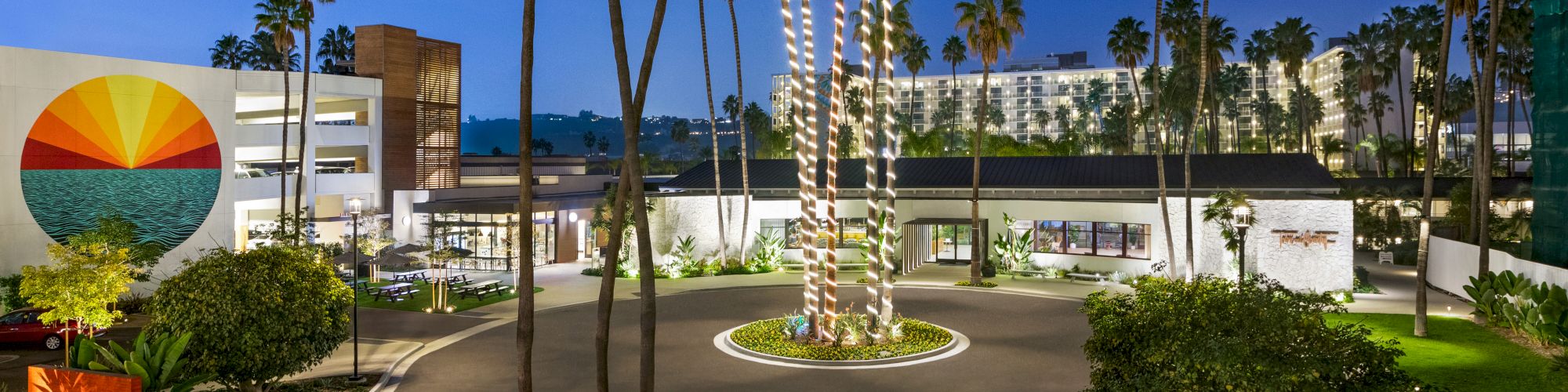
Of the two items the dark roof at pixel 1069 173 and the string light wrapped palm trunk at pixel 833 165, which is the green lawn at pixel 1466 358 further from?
the dark roof at pixel 1069 173

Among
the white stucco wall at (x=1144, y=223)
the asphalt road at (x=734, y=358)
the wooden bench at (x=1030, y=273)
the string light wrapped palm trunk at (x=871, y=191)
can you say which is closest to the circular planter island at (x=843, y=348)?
the asphalt road at (x=734, y=358)

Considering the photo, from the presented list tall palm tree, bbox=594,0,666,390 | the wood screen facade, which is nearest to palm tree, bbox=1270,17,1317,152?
the wood screen facade

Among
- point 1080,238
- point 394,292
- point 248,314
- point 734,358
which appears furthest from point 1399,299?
point 394,292

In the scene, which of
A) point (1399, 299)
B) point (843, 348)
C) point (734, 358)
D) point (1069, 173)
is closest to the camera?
point (734, 358)

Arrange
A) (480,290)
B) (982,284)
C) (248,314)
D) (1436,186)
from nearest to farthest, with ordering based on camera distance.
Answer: (248,314), (480,290), (982,284), (1436,186)

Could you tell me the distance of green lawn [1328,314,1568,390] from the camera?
15117mm

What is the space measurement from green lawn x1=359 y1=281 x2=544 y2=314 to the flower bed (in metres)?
10.2

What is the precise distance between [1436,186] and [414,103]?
167 ft

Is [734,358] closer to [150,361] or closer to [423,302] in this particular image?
[150,361]

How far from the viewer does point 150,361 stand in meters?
12.2

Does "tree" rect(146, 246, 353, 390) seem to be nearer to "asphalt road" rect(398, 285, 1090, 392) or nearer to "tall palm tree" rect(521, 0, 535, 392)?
"asphalt road" rect(398, 285, 1090, 392)

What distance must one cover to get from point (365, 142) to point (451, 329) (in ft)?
66.6

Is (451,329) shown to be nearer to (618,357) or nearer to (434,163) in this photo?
(618,357)

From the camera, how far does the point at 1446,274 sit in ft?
93.0
